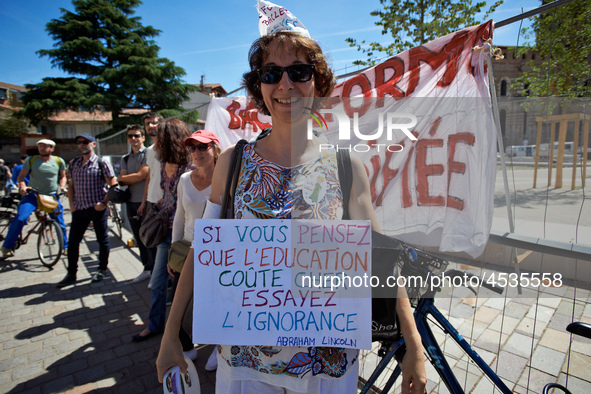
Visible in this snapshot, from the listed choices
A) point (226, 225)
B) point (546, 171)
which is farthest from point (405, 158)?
point (226, 225)

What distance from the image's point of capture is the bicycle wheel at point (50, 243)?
17.3ft

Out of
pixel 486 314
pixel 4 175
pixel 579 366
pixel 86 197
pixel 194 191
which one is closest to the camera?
pixel 579 366

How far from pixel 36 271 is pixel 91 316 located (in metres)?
2.35

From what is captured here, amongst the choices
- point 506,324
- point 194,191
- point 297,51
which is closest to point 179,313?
point 297,51

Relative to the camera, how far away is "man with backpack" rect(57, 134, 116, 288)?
4426mm

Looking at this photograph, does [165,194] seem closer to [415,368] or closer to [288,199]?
[288,199]

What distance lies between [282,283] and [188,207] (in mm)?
1780

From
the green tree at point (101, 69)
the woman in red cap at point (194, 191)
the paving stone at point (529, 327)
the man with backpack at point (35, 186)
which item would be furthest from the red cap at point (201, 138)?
the green tree at point (101, 69)

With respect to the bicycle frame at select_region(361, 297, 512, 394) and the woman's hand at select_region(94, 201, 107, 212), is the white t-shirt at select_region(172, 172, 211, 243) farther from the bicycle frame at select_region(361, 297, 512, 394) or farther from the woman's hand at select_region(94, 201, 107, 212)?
the woman's hand at select_region(94, 201, 107, 212)

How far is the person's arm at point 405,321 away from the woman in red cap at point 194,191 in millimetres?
1746

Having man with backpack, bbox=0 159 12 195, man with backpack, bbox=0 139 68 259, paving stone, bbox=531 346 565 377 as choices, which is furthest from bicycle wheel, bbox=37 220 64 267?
man with backpack, bbox=0 159 12 195

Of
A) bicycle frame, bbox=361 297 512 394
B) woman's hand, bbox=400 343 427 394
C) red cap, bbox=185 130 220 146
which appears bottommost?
bicycle frame, bbox=361 297 512 394

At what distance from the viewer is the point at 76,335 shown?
3.30 m

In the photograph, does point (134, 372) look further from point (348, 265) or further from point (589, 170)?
point (589, 170)
